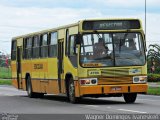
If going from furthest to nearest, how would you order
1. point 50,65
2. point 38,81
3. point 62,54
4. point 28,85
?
point 28,85 < point 38,81 < point 50,65 < point 62,54

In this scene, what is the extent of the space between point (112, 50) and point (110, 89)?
139cm

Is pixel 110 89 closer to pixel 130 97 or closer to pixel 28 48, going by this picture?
pixel 130 97

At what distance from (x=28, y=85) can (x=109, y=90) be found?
31.0 ft

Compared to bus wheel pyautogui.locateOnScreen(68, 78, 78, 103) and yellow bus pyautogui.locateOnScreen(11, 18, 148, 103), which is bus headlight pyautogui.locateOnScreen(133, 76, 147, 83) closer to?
yellow bus pyautogui.locateOnScreen(11, 18, 148, 103)

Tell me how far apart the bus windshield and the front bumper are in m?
0.77

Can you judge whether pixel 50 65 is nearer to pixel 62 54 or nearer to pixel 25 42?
pixel 62 54

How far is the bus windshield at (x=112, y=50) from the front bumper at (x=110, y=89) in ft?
2.52

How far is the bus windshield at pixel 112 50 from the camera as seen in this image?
23188 mm

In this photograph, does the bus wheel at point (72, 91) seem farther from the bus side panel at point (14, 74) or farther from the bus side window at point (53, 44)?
the bus side panel at point (14, 74)

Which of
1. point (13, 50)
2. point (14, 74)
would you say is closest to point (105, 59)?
point (14, 74)

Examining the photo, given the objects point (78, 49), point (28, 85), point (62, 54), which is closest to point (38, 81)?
point (28, 85)

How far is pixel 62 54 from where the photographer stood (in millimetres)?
25422

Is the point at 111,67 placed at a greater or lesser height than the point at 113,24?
lesser

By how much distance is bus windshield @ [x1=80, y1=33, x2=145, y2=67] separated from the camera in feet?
76.1
